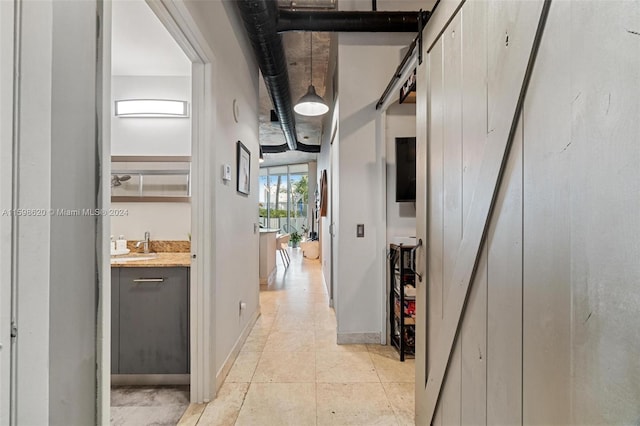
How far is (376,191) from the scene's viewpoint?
283cm

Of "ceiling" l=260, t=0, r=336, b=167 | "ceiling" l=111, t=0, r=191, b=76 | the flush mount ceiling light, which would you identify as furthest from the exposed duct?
the flush mount ceiling light

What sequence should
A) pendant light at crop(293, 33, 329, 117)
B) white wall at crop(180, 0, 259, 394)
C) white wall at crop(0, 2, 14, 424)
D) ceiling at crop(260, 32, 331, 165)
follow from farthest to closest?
ceiling at crop(260, 32, 331, 165), pendant light at crop(293, 33, 329, 117), white wall at crop(180, 0, 259, 394), white wall at crop(0, 2, 14, 424)

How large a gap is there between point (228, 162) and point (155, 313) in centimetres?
122

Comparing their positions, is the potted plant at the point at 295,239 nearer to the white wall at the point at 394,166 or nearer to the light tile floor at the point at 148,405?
the white wall at the point at 394,166

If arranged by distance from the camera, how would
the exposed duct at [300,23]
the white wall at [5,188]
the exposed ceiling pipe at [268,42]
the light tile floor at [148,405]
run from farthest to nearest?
the exposed duct at [300,23] < the exposed ceiling pipe at [268,42] < the light tile floor at [148,405] < the white wall at [5,188]

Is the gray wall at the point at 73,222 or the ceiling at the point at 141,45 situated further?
the ceiling at the point at 141,45

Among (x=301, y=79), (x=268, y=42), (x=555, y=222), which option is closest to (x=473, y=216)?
(x=555, y=222)

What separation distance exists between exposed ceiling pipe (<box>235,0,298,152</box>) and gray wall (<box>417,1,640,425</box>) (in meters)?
1.74

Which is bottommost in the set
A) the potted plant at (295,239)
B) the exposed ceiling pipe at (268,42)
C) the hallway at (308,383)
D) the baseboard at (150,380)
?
the hallway at (308,383)

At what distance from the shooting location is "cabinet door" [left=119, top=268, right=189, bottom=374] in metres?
1.99

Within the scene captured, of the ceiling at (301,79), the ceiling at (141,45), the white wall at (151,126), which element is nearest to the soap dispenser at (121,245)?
the white wall at (151,126)

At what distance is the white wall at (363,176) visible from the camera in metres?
2.79

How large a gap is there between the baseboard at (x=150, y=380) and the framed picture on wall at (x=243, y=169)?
4.99 ft

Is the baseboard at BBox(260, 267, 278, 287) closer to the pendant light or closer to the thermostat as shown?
the pendant light
